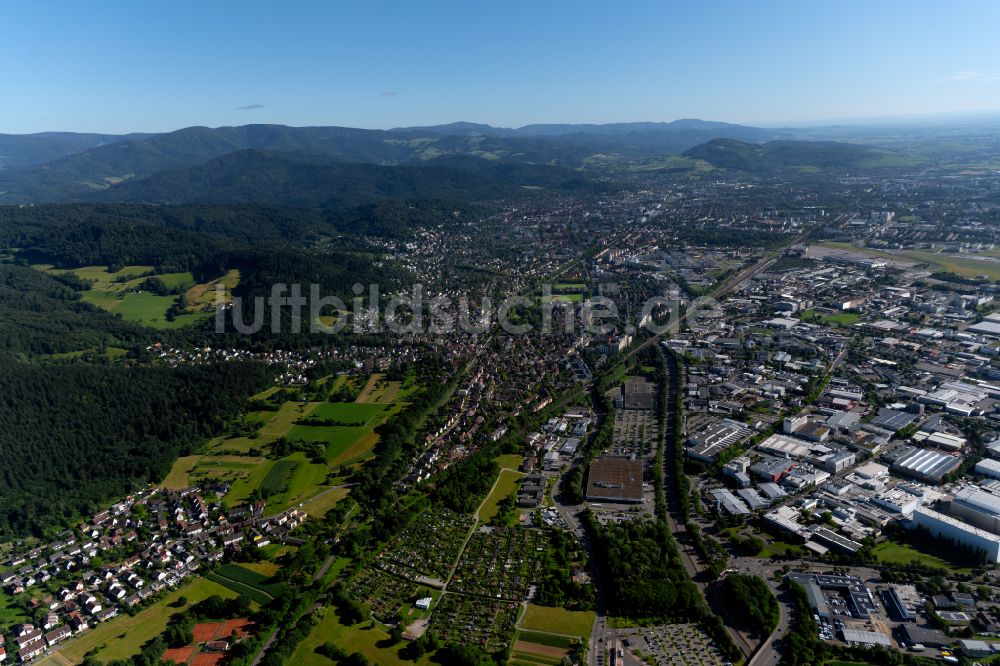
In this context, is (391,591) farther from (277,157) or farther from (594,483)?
(277,157)

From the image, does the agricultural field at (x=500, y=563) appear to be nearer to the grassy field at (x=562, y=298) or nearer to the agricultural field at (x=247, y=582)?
the agricultural field at (x=247, y=582)

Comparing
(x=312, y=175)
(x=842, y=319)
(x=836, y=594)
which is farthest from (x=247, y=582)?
(x=312, y=175)

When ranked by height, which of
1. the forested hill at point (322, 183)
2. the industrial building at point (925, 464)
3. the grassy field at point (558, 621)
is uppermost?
the forested hill at point (322, 183)

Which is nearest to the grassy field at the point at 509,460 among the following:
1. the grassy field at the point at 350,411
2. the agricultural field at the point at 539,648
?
the grassy field at the point at 350,411

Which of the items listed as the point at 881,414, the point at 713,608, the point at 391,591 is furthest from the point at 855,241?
the point at 391,591

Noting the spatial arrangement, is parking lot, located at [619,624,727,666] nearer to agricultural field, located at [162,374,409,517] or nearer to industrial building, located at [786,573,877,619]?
industrial building, located at [786,573,877,619]
